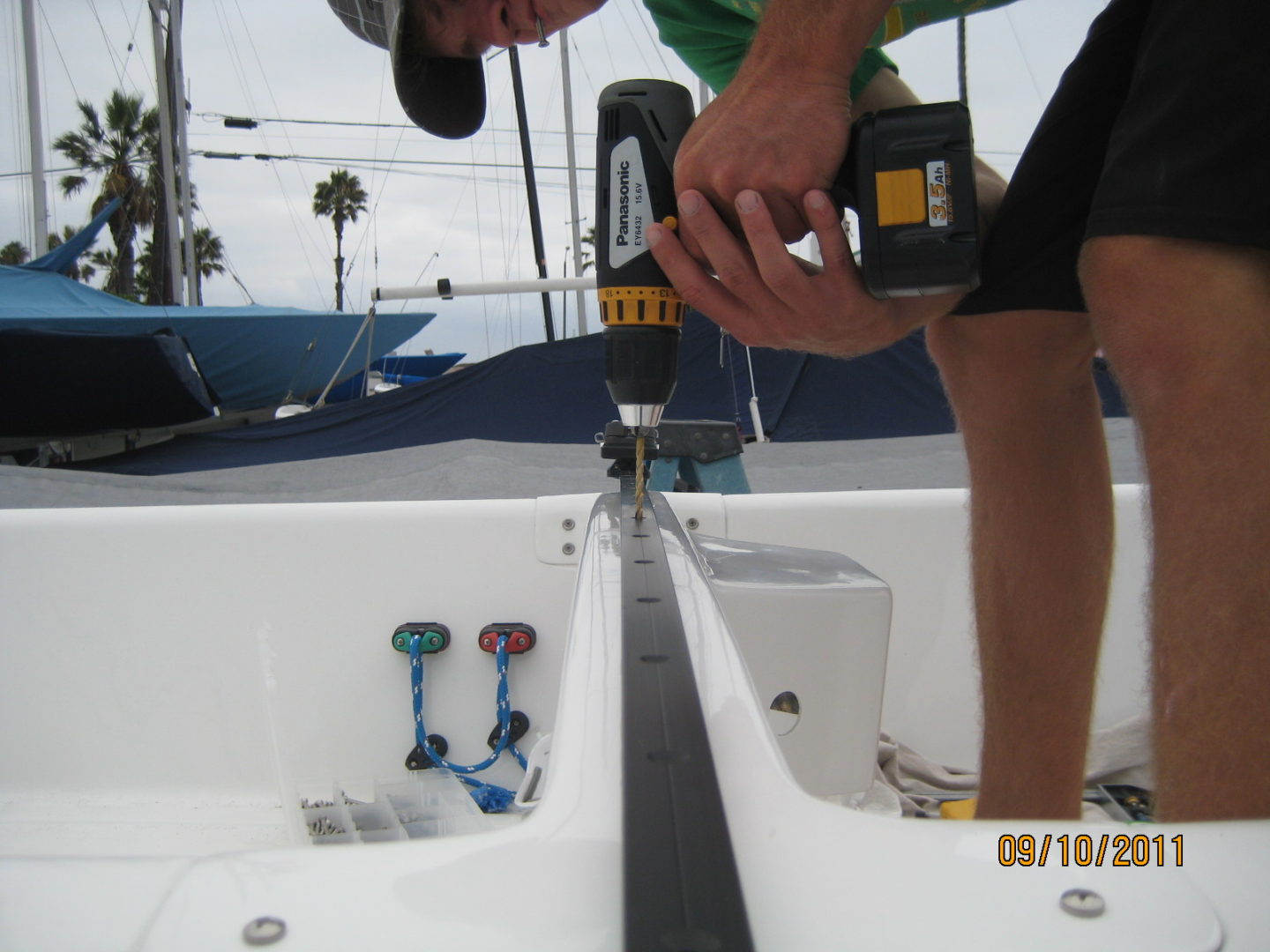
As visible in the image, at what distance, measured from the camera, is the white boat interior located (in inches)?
8.5

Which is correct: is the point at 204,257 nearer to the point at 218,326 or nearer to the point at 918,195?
the point at 218,326

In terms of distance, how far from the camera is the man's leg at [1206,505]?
0.34m

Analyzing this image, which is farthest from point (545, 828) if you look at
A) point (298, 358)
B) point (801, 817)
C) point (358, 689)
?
point (298, 358)

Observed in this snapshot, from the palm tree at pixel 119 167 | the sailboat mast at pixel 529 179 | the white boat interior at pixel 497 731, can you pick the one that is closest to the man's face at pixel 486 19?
the white boat interior at pixel 497 731

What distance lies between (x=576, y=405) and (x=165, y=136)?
21.4 ft

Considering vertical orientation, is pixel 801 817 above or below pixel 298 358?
below

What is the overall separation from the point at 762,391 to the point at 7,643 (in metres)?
3.73

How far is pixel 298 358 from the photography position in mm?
7535

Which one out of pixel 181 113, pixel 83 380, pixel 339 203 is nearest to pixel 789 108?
pixel 83 380

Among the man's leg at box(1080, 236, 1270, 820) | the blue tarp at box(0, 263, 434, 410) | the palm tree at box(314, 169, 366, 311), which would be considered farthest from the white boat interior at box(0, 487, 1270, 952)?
the palm tree at box(314, 169, 366, 311)

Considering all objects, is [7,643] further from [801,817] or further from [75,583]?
[801,817]

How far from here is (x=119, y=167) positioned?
16.2 metres

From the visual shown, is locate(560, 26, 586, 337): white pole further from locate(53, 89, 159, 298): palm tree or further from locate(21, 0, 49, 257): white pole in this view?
locate(53, 89, 159, 298): palm tree

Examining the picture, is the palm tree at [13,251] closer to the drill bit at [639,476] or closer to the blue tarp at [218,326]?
the blue tarp at [218,326]
